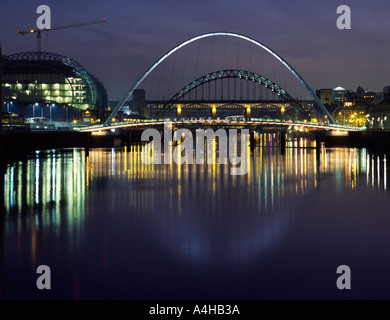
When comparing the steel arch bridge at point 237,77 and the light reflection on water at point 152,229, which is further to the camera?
the steel arch bridge at point 237,77

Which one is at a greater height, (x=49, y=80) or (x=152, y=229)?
(x=49, y=80)

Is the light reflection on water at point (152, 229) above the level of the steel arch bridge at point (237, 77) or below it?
below

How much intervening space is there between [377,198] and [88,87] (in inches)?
6032

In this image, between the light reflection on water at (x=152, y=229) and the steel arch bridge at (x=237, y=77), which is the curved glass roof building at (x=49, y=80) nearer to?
the steel arch bridge at (x=237, y=77)

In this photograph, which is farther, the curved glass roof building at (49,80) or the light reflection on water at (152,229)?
the curved glass roof building at (49,80)

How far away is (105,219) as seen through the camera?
2208 cm

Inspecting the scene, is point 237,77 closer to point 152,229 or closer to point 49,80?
point 49,80

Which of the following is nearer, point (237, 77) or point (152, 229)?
point (152, 229)

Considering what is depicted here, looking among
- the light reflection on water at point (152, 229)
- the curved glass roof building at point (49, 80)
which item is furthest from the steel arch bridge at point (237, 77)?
the light reflection on water at point (152, 229)

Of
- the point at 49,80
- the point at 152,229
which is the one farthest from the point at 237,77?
the point at 152,229

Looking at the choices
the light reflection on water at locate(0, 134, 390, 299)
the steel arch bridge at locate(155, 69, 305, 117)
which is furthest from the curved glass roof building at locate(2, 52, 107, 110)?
the light reflection on water at locate(0, 134, 390, 299)

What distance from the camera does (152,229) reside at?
1980 cm

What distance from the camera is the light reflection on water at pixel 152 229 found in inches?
521
